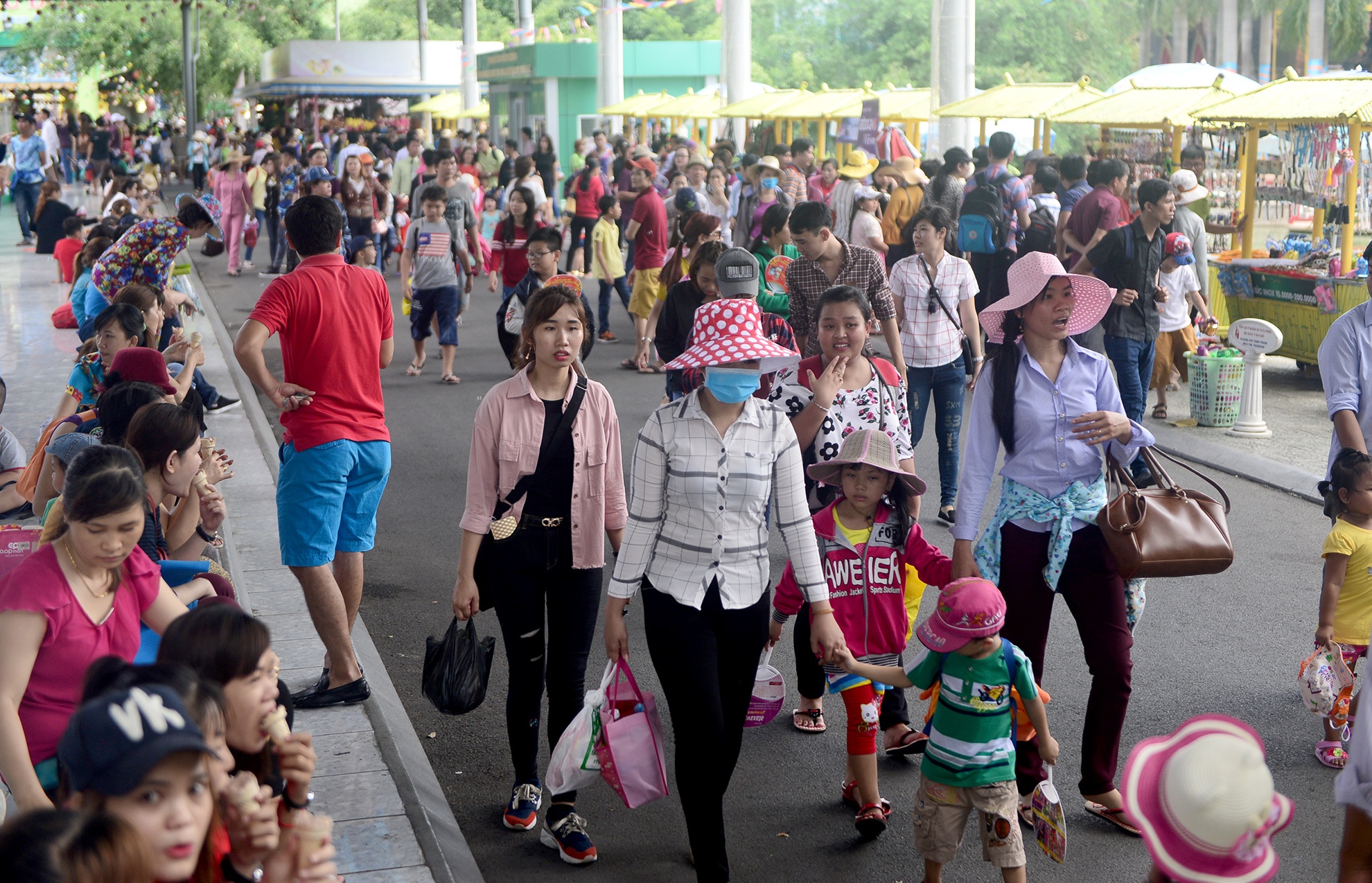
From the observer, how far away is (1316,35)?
5203 cm

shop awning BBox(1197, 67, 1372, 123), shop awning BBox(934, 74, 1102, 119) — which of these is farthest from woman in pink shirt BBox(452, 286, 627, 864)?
shop awning BBox(934, 74, 1102, 119)

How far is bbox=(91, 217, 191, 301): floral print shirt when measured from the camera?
884cm

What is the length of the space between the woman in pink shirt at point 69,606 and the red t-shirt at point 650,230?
1085cm

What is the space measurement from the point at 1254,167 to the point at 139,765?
50.0ft

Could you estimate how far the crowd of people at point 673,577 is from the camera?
251 centimetres

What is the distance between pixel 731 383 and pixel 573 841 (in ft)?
5.48

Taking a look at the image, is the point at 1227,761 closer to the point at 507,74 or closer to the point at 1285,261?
the point at 1285,261

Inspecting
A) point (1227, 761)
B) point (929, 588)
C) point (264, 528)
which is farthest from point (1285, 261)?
point (1227, 761)

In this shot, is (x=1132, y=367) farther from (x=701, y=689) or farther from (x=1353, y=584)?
(x=701, y=689)

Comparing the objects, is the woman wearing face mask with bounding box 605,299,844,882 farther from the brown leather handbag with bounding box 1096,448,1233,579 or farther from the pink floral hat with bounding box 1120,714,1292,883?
the pink floral hat with bounding box 1120,714,1292,883

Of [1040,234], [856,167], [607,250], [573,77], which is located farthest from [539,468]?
[573,77]

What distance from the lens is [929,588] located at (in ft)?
25.8

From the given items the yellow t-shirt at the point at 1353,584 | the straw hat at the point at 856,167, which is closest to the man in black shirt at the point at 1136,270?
the yellow t-shirt at the point at 1353,584

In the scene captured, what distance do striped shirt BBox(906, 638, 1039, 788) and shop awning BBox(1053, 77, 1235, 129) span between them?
1340 centimetres
